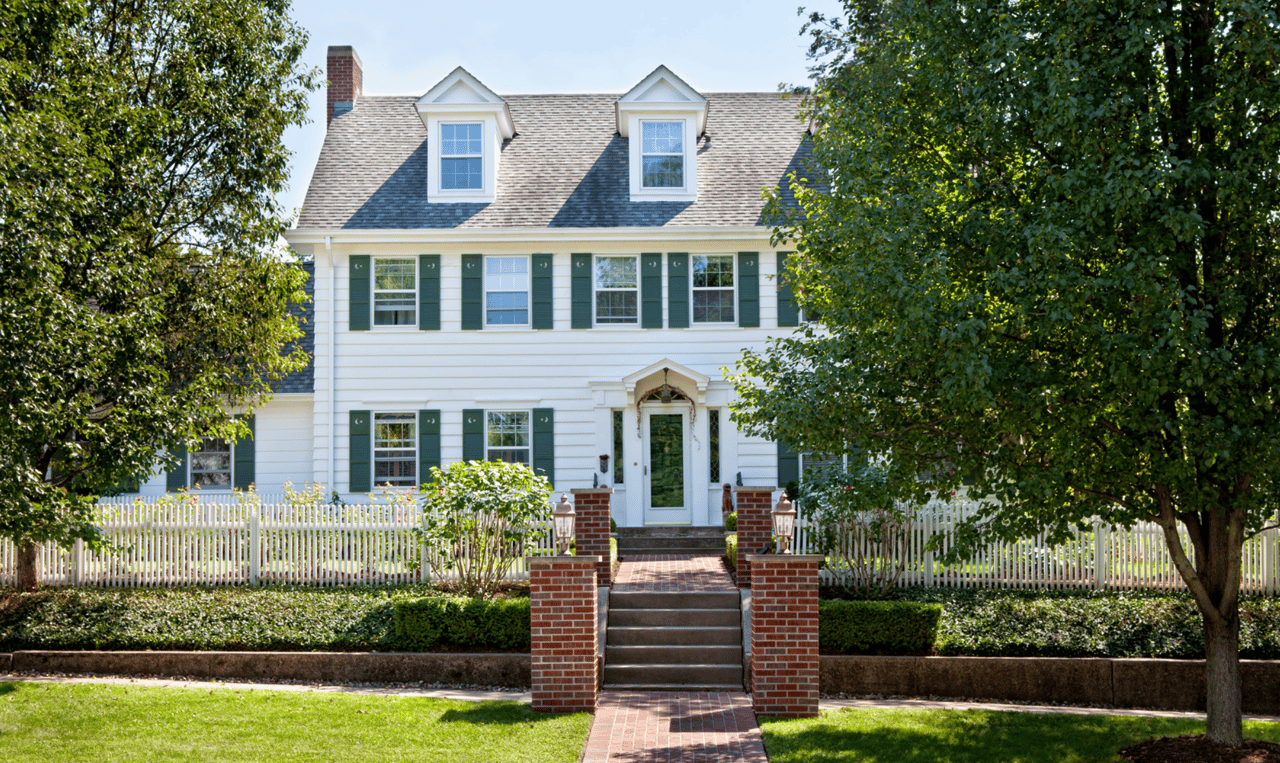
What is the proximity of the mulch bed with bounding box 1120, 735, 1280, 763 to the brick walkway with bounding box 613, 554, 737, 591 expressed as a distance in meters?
4.90

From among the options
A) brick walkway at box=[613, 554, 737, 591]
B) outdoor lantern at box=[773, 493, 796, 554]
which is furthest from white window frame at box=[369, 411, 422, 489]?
outdoor lantern at box=[773, 493, 796, 554]

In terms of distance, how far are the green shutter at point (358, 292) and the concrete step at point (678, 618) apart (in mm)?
9193

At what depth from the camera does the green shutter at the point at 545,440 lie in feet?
58.6

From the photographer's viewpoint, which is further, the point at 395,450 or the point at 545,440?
the point at 395,450

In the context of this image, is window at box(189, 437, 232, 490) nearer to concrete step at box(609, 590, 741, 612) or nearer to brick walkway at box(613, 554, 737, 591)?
brick walkway at box(613, 554, 737, 591)

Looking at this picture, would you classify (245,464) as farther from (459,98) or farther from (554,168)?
(554,168)

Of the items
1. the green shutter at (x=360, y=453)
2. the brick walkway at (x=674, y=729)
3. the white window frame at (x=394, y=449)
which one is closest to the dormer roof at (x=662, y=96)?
the white window frame at (x=394, y=449)

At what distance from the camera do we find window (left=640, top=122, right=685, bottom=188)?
61.7ft

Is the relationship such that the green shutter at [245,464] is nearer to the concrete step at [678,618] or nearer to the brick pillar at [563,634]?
the concrete step at [678,618]

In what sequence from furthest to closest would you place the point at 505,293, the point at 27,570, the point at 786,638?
the point at 505,293 → the point at 27,570 → the point at 786,638

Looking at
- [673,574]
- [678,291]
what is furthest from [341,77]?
[673,574]

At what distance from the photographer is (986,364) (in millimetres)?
6867

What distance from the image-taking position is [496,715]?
8.80m

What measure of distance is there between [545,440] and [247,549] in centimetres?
601
